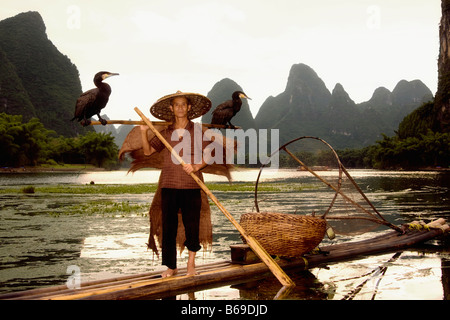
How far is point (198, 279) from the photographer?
397cm

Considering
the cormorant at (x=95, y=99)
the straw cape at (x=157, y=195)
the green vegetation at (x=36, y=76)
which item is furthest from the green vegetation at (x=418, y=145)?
the green vegetation at (x=36, y=76)

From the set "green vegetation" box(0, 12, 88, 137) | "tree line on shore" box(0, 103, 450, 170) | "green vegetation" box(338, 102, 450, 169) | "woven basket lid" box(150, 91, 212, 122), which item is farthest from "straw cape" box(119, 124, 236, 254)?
"green vegetation" box(0, 12, 88, 137)

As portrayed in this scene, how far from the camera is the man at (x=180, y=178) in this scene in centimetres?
390

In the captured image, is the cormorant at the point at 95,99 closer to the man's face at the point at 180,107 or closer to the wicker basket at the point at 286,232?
the man's face at the point at 180,107

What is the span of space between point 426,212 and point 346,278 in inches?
326

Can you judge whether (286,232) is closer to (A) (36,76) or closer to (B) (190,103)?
(B) (190,103)

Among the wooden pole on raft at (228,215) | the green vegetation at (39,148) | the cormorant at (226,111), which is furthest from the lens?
the green vegetation at (39,148)

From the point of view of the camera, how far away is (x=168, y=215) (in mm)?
3904

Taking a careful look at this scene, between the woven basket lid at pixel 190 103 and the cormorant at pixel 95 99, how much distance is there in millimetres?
474

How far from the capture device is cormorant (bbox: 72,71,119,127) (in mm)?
3834

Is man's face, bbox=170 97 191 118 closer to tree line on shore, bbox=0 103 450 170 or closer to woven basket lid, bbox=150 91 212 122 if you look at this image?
woven basket lid, bbox=150 91 212 122

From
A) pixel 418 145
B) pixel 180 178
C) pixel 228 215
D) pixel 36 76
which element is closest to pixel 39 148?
pixel 418 145

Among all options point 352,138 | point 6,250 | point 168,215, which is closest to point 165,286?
point 168,215
